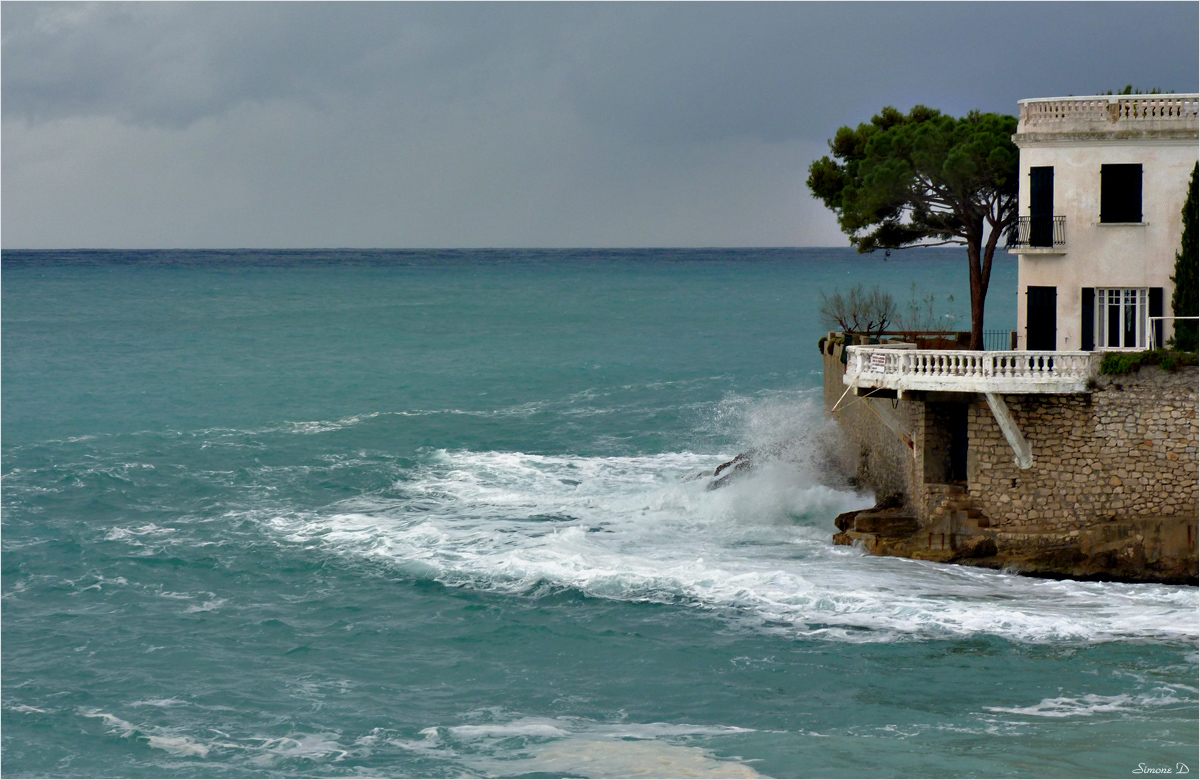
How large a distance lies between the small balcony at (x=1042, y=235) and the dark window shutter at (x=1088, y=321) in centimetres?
103

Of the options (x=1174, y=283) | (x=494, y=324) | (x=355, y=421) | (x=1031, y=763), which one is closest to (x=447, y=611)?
(x=1031, y=763)

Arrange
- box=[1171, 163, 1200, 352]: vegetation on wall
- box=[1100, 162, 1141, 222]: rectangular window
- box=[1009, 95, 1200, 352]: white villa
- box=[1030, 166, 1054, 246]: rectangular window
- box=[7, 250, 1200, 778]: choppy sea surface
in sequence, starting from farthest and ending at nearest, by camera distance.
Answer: box=[1030, 166, 1054, 246]: rectangular window < box=[1100, 162, 1141, 222]: rectangular window < box=[1009, 95, 1200, 352]: white villa < box=[1171, 163, 1200, 352]: vegetation on wall < box=[7, 250, 1200, 778]: choppy sea surface

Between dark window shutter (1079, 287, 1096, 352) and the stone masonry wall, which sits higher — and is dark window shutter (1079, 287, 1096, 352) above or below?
above

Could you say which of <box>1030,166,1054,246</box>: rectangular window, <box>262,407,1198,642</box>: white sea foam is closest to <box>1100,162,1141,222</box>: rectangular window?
<box>1030,166,1054,246</box>: rectangular window

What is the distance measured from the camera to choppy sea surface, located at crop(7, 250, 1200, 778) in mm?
19953

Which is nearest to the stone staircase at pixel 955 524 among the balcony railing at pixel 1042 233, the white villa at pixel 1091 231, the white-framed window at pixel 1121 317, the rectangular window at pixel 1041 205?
the white villa at pixel 1091 231

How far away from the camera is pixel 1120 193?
1118 inches

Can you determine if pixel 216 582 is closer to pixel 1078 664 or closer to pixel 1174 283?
pixel 1078 664

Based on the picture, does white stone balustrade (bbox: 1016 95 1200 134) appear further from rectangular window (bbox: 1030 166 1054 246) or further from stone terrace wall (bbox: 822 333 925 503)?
stone terrace wall (bbox: 822 333 925 503)

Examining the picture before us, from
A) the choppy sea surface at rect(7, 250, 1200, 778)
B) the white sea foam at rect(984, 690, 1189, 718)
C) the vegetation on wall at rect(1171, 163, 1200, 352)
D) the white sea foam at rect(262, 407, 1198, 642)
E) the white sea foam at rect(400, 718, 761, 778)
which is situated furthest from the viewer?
the vegetation on wall at rect(1171, 163, 1200, 352)

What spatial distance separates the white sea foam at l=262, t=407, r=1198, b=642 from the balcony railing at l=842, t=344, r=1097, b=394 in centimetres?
378

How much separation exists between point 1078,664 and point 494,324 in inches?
3465

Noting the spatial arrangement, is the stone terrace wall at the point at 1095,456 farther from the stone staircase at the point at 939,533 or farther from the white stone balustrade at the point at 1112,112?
the white stone balustrade at the point at 1112,112

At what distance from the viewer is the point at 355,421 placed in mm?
53562
